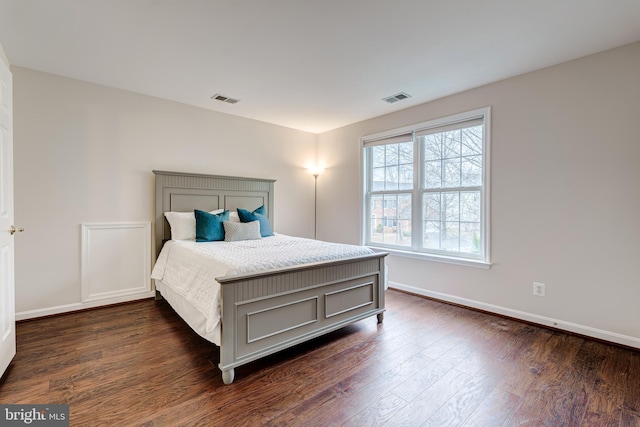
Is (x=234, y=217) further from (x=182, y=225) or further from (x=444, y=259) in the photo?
(x=444, y=259)

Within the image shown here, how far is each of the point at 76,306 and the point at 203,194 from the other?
177cm

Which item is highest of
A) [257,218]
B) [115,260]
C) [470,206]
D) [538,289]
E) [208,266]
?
[470,206]

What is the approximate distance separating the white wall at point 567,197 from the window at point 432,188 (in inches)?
6.5

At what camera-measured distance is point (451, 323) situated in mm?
2842

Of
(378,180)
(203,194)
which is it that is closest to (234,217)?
(203,194)

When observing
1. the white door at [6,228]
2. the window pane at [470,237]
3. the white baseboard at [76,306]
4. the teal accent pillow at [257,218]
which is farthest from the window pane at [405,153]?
the white door at [6,228]

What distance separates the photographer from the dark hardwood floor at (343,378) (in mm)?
1591

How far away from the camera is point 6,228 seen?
6.34 ft

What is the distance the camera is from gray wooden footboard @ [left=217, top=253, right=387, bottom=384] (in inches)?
73.9

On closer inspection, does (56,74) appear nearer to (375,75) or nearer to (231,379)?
(375,75)

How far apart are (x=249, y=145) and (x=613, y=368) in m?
4.39

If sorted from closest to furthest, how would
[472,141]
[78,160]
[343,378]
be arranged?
[343,378] → [78,160] → [472,141]

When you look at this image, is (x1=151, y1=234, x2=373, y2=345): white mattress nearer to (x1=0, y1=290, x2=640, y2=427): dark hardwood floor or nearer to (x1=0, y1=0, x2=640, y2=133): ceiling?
(x1=0, y1=290, x2=640, y2=427): dark hardwood floor

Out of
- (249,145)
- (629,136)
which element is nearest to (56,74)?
(249,145)
